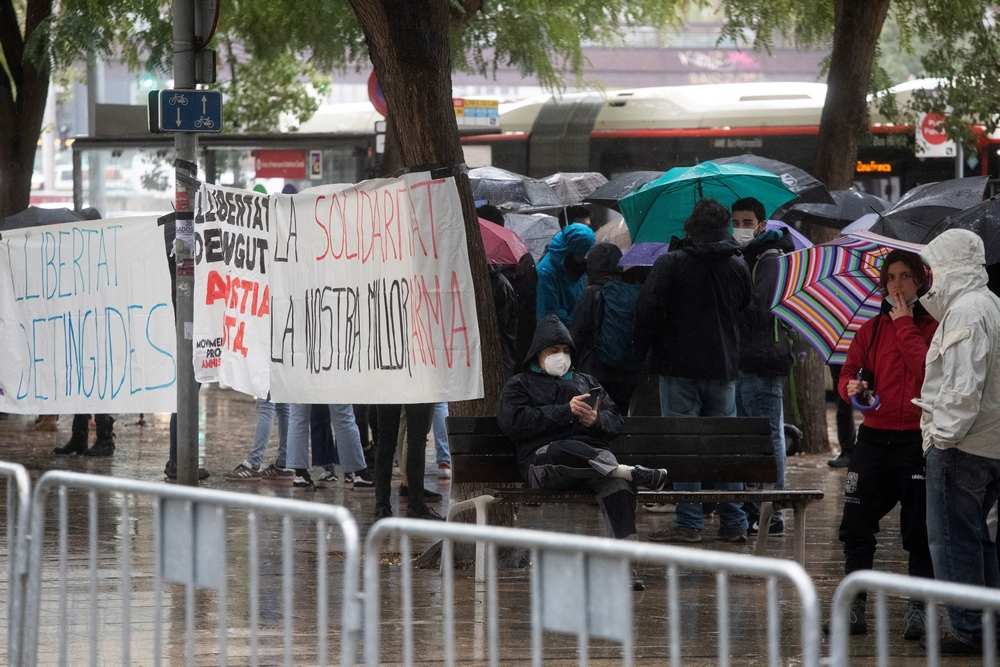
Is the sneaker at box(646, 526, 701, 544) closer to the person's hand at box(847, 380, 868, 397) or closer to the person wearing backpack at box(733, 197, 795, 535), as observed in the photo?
the person wearing backpack at box(733, 197, 795, 535)

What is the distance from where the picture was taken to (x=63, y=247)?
9656 mm

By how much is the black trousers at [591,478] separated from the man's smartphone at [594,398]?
205mm

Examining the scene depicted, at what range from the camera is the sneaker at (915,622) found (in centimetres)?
627

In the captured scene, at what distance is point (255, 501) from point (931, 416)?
3001mm

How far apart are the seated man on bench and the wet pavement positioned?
1.69 feet

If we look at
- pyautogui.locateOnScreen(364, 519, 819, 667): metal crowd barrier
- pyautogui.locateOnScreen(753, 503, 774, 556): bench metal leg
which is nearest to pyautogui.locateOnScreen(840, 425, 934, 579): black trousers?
pyautogui.locateOnScreen(753, 503, 774, 556): bench metal leg

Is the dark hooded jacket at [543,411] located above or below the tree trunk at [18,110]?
below

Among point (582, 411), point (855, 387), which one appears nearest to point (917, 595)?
point (855, 387)

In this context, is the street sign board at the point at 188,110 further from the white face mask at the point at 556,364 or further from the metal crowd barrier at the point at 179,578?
the white face mask at the point at 556,364

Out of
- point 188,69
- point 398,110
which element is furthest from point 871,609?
point 188,69

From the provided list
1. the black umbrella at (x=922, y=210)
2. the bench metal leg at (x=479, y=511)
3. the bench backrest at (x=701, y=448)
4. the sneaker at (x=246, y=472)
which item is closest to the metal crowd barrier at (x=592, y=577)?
the bench metal leg at (x=479, y=511)

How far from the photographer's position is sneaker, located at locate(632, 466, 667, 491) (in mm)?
7262

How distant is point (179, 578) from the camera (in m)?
4.47

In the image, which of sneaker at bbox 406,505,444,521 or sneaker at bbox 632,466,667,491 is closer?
sneaker at bbox 632,466,667,491
